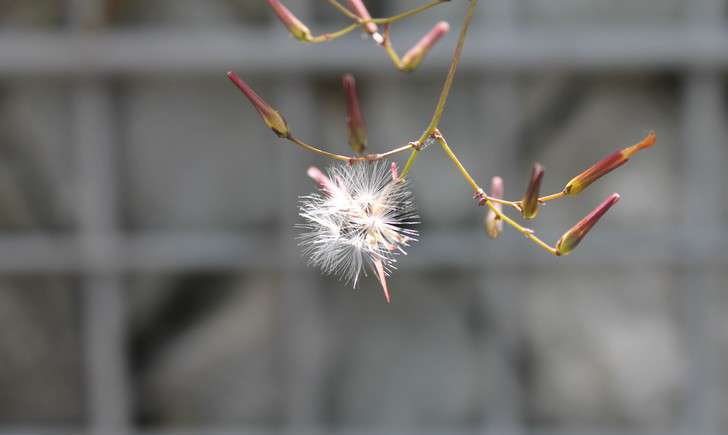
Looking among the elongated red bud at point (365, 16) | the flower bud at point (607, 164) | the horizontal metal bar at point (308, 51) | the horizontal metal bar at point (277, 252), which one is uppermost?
the horizontal metal bar at point (308, 51)

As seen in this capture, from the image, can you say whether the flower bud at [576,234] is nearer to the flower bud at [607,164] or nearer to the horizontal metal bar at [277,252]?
the flower bud at [607,164]

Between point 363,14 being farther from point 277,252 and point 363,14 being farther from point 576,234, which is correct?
point 277,252

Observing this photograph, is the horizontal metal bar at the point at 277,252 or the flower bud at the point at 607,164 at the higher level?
the flower bud at the point at 607,164

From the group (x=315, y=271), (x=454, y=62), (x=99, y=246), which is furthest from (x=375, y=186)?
(x=99, y=246)

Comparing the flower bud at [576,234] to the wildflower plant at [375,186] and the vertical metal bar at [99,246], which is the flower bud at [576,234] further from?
the vertical metal bar at [99,246]

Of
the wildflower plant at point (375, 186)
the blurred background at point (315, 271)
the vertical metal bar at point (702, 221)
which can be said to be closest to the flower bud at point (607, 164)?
the wildflower plant at point (375, 186)

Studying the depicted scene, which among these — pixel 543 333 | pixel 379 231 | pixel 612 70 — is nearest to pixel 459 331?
pixel 543 333

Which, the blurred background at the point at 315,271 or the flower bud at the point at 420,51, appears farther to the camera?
the blurred background at the point at 315,271
